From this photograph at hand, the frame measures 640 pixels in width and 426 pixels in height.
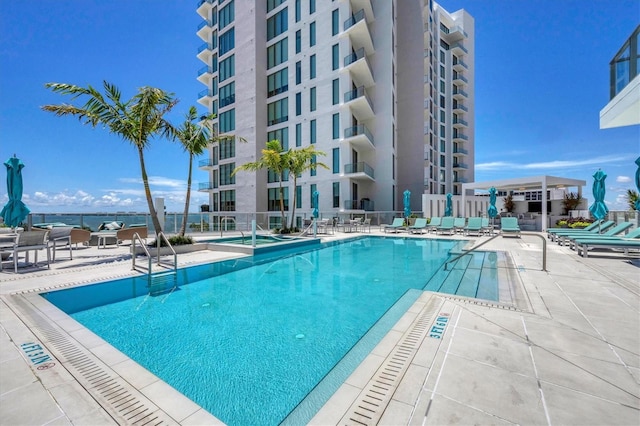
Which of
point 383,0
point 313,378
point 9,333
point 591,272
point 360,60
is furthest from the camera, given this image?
point 383,0

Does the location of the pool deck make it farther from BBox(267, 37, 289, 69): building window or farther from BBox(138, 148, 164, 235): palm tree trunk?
BBox(267, 37, 289, 69): building window

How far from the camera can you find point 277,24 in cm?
2672

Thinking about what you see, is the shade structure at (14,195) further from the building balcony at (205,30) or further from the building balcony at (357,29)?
the building balcony at (205,30)

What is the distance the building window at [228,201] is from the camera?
28825mm

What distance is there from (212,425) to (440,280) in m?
5.42

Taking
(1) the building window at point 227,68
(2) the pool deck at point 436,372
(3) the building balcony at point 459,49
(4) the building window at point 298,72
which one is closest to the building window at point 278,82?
(4) the building window at point 298,72

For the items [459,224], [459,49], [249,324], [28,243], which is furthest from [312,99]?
[459,49]

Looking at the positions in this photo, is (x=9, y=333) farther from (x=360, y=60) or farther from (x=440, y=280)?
(x=360, y=60)

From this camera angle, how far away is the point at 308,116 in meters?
24.6

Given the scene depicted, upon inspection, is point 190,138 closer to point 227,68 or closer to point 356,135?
point 356,135

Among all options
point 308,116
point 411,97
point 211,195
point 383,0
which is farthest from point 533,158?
point 211,195

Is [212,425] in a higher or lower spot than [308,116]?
lower

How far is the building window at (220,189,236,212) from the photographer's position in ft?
94.6

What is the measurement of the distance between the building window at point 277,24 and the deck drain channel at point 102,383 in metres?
29.9
